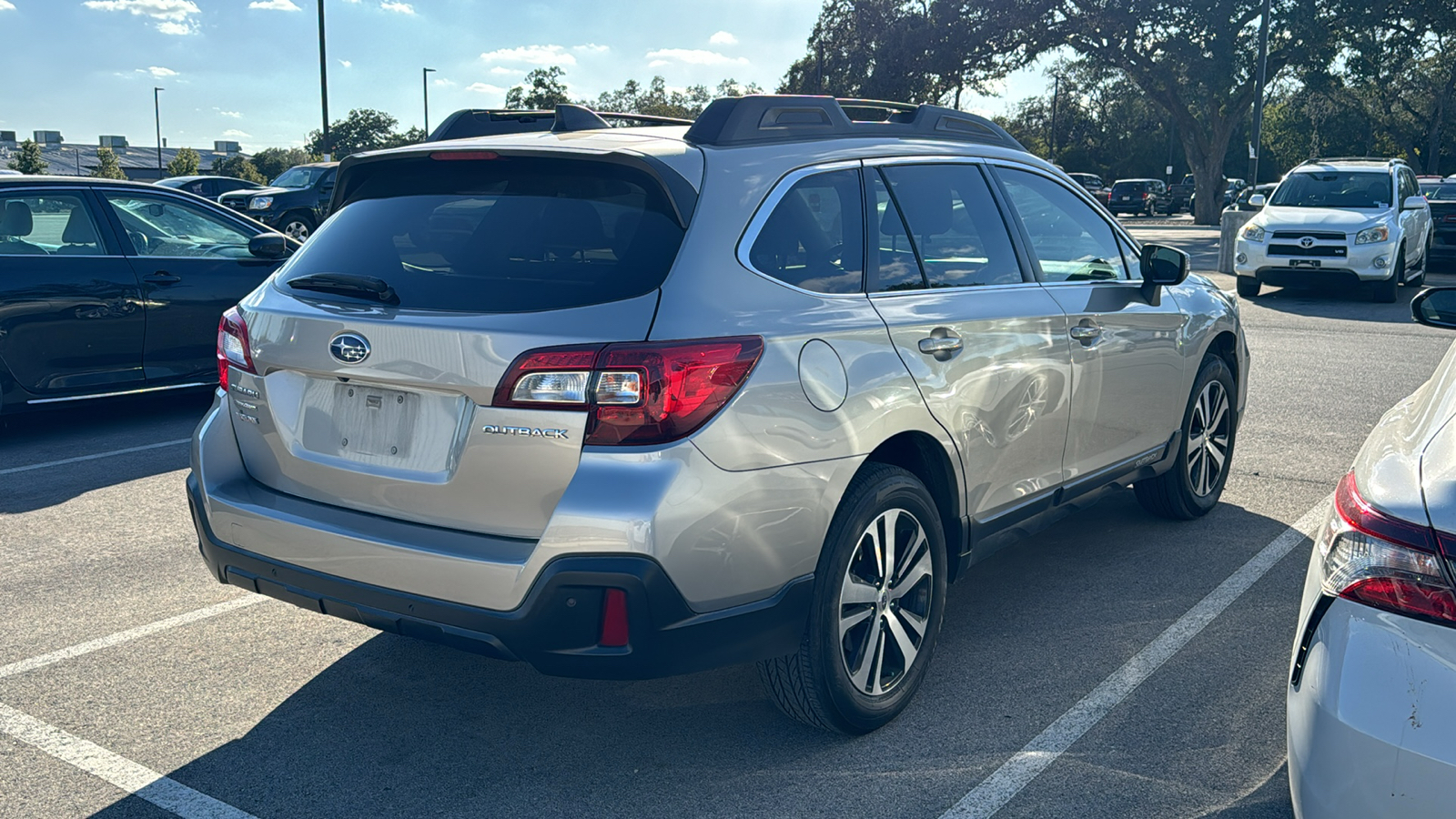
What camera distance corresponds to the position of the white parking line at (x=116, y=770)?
3.11 m

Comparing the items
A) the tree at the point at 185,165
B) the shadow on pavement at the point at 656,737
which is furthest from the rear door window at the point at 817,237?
the tree at the point at 185,165

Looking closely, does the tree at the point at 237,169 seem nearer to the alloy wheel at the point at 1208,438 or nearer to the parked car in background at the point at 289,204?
the parked car in background at the point at 289,204

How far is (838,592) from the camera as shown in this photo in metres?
3.30

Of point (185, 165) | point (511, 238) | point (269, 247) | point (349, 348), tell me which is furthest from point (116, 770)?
point (185, 165)

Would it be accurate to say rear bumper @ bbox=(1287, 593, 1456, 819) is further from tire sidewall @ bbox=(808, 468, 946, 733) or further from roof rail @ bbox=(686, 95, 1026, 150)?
roof rail @ bbox=(686, 95, 1026, 150)

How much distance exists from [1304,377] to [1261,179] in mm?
74299

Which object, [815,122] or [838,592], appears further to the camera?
[815,122]

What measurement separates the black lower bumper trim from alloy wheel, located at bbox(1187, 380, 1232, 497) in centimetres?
310

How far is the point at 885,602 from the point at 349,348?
65.6 inches

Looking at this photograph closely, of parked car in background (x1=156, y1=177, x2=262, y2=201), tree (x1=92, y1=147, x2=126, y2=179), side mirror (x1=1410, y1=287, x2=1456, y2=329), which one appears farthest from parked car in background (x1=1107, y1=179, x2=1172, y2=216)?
tree (x1=92, y1=147, x2=126, y2=179)

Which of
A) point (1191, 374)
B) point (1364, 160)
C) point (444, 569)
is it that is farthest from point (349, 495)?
point (1364, 160)

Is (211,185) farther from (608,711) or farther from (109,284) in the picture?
(608,711)

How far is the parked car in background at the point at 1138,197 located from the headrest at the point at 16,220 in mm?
45859

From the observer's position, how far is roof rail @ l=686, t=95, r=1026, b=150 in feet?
11.5
